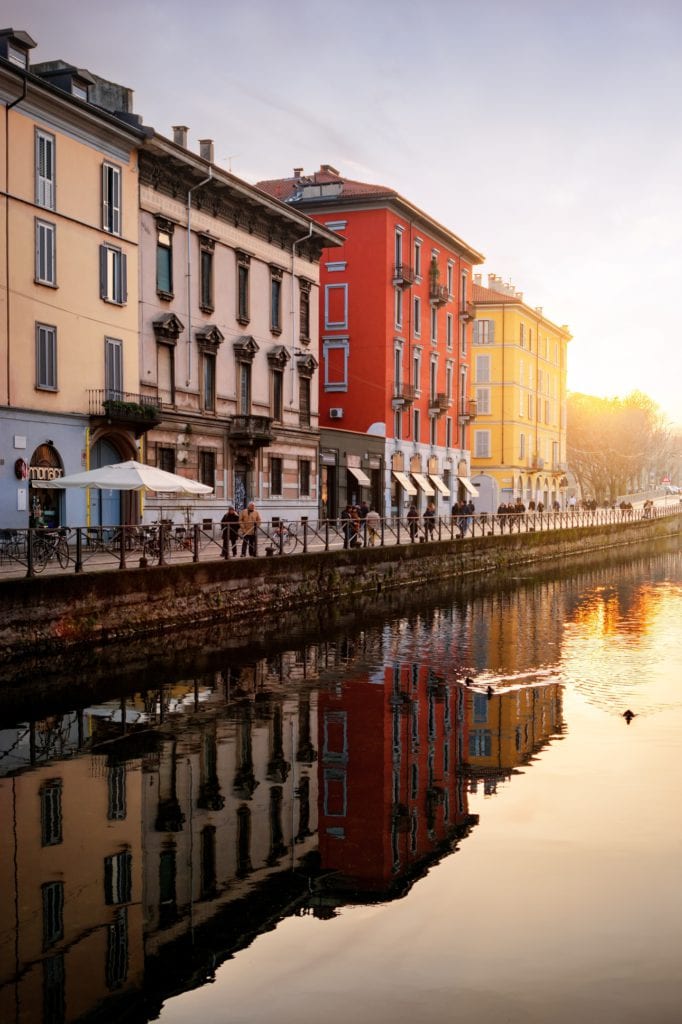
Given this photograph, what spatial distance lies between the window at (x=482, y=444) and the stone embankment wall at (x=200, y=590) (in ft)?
108

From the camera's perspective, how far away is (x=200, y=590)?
21984 millimetres

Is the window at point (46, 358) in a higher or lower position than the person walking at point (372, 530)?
higher

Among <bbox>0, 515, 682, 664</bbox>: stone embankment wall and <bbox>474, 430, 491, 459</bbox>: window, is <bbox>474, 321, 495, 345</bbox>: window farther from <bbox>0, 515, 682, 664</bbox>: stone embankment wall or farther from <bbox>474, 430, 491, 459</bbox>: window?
<bbox>0, 515, 682, 664</bbox>: stone embankment wall

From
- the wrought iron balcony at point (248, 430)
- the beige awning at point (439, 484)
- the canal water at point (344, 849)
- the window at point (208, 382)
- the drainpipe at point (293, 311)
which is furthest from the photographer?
the beige awning at point (439, 484)

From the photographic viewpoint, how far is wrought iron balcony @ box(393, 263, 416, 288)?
5016 centimetres

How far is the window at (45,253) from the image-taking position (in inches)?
1081

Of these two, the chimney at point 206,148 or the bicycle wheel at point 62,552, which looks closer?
the bicycle wheel at point 62,552

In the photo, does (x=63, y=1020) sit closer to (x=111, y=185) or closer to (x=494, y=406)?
(x=111, y=185)

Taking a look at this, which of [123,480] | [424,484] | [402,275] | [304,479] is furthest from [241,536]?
[424,484]

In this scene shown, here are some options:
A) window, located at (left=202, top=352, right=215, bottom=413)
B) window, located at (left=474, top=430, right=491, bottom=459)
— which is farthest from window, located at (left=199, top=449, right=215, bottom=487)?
window, located at (left=474, top=430, right=491, bottom=459)

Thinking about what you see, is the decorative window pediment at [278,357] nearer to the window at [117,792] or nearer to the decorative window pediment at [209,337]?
the decorative window pediment at [209,337]

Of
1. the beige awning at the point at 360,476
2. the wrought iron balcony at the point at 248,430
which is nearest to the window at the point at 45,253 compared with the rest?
the wrought iron balcony at the point at 248,430

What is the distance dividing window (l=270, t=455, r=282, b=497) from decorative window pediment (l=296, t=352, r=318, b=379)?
4.16 metres

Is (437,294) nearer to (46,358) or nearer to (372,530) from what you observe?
(372,530)
